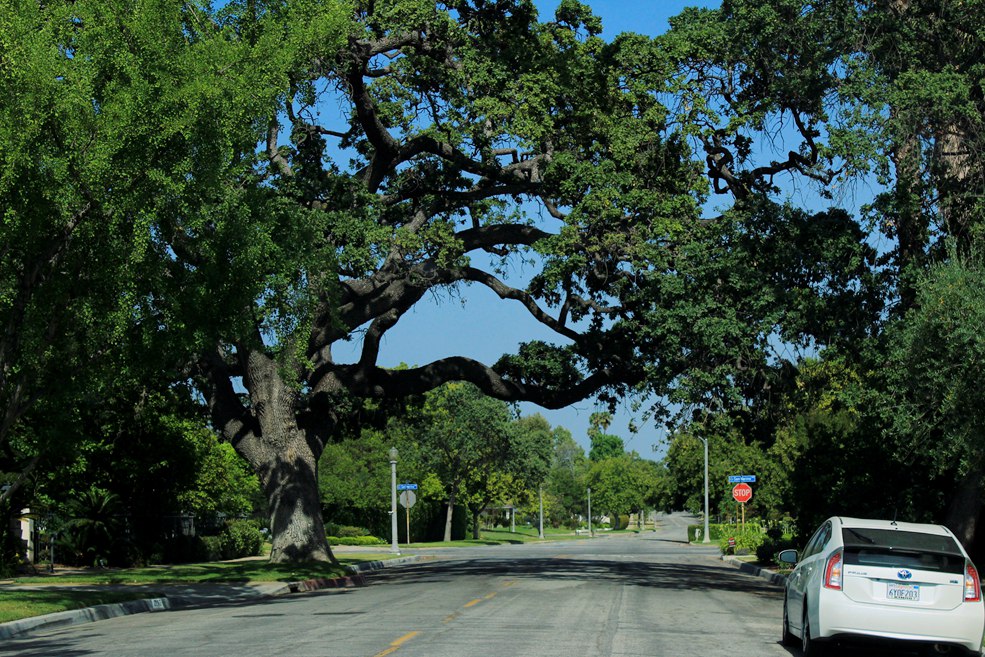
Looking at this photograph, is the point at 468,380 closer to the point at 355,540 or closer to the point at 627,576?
the point at 627,576

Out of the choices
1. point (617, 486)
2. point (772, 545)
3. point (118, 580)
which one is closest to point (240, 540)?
point (118, 580)

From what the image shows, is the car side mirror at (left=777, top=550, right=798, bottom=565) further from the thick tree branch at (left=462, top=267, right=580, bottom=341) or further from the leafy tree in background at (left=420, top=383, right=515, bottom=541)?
the leafy tree in background at (left=420, top=383, right=515, bottom=541)

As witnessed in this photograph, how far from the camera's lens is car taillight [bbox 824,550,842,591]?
39.1 ft

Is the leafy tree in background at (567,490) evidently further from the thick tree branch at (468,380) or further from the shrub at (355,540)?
the thick tree branch at (468,380)

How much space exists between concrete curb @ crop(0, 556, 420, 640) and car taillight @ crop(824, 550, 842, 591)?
442 inches

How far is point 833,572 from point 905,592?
0.72m

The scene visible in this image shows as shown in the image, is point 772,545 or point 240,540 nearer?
point 772,545

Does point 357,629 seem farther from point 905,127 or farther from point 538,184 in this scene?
point 538,184

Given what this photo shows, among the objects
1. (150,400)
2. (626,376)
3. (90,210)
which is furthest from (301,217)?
(150,400)

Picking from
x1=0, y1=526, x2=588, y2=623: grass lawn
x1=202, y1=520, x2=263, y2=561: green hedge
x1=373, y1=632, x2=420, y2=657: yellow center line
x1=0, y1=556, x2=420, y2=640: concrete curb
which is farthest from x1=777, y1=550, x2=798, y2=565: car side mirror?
x1=202, y1=520, x2=263, y2=561: green hedge

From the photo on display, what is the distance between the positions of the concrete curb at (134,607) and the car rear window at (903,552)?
37.9 ft

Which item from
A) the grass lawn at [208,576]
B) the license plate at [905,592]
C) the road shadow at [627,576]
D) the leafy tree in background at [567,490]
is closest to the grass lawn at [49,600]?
the grass lawn at [208,576]

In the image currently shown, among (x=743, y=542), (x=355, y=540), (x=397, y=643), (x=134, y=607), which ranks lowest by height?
(x=355, y=540)

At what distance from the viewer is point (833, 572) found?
39.3 ft
